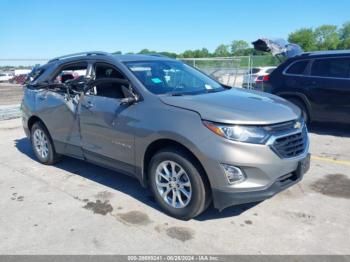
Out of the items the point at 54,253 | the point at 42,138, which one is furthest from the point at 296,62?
the point at 54,253

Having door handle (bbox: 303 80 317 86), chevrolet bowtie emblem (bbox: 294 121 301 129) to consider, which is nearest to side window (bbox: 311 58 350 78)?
door handle (bbox: 303 80 317 86)

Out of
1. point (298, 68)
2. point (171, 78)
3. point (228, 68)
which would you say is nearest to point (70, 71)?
point (171, 78)

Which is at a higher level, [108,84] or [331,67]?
[331,67]

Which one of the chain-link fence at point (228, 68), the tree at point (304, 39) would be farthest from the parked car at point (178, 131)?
the tree at point (304, 39)

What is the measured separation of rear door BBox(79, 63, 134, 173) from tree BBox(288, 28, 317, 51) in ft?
314

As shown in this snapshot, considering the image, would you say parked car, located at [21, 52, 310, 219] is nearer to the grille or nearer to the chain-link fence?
the grille

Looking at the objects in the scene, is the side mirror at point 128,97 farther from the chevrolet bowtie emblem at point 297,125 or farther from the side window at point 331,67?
the side window at point 331,67

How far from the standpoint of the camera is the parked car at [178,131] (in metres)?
3.33

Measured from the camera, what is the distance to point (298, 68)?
7.75 metres

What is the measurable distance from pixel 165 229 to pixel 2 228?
1733mm

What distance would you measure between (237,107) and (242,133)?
1.29ft

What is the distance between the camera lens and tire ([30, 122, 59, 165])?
564 cm

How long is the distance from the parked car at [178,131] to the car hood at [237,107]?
0.4 inches

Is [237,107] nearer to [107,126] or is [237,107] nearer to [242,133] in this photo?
[242,133]
